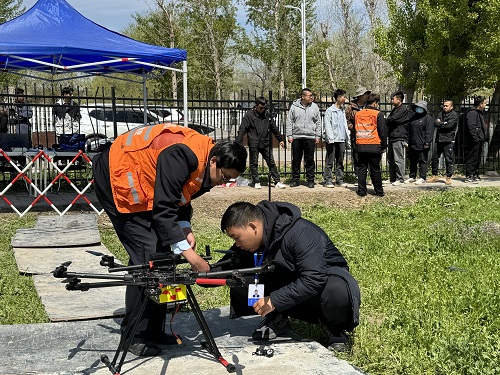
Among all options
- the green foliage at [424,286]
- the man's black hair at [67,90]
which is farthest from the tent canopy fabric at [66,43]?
the green foliage at [424,286]

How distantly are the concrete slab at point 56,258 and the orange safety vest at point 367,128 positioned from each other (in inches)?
233

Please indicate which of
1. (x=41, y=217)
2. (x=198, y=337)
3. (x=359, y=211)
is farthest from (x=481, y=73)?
(x=198, y=337)

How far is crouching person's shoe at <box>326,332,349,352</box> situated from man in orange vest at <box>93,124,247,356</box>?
1.11m

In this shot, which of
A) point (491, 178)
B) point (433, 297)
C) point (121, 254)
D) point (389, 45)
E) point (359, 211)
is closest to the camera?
point (433, 297)

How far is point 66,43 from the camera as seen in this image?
11.2m

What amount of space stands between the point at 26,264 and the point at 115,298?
1.87m

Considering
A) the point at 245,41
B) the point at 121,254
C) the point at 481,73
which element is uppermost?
the point at 245,41

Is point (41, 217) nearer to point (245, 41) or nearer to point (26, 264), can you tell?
point (26, 264)

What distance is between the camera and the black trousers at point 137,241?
176 inches

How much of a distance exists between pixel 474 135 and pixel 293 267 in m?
11.9

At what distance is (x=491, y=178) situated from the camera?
1680 centimetres

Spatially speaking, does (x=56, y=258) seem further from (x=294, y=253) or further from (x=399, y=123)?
(x=399, y=123)

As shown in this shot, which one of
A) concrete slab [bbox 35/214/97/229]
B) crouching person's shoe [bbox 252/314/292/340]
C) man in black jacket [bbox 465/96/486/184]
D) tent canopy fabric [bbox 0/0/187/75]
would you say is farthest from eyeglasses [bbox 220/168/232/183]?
man in black jacket [bbox 465/96/486/184]

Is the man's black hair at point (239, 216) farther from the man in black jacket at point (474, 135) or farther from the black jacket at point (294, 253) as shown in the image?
the man in black jacket at point (474, 135)
